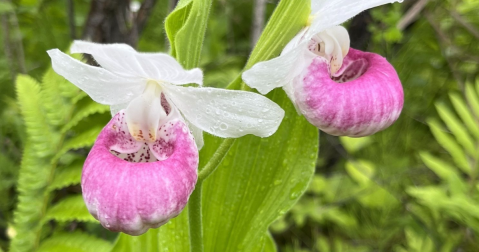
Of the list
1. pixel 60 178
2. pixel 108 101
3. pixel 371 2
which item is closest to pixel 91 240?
pixel 60 178

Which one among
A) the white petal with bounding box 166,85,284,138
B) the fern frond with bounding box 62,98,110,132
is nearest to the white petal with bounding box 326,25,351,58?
the white petal with bounding box 166,85,284,138

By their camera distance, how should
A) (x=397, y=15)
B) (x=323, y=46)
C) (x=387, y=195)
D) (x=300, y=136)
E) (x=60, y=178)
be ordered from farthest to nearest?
(x=387, y=195), (x=397, y=15), (x=60, y=178), (x=300, y=136), (x=323, y=46)

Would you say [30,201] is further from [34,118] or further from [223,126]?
[223,126]

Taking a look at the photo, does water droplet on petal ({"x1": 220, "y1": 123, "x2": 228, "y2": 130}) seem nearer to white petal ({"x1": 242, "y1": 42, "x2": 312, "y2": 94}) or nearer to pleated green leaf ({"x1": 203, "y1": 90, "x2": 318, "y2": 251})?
white petal ({"x1": 242, "y1": 42, "x2": 312, "y2": 94})

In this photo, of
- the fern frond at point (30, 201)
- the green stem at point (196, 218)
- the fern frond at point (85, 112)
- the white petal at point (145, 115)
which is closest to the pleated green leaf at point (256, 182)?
the green stem at point (196, 218)

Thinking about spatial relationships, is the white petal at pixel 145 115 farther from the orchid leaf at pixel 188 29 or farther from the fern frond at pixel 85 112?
the fern frond at pixel 85 112

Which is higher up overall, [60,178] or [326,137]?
[60,178]

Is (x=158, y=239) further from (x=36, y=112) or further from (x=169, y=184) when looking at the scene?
(x=36, y=112)

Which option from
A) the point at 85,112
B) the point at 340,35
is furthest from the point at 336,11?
the point at 85,112
